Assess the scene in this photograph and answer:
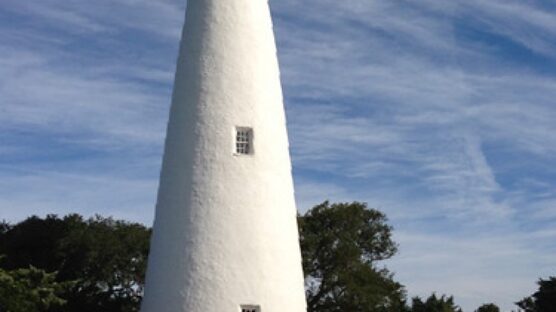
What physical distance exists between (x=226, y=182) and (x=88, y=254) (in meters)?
18.5

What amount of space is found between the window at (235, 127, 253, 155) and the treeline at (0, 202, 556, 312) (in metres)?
14.2

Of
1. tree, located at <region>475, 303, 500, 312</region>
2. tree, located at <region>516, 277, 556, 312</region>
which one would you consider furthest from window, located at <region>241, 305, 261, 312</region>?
tree, located at <region>475, 303, 500, 312</region>

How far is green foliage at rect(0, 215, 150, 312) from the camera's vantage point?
33.1 meters

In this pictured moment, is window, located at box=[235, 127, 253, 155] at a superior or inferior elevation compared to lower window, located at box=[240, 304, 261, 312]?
superior

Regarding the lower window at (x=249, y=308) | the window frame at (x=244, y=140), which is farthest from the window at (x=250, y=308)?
the window frame at (x=244, y=140)

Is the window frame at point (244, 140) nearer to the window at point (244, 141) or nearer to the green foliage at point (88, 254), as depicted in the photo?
the window at point (244, 141)

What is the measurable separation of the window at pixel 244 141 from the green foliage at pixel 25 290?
7.09m

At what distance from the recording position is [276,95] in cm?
2036

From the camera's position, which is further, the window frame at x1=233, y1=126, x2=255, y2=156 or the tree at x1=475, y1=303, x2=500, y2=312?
the tree at x1=475, y1=303, x2=500, y2=312

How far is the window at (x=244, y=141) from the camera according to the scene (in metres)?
19.5

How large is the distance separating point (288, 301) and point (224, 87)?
18.0 feet

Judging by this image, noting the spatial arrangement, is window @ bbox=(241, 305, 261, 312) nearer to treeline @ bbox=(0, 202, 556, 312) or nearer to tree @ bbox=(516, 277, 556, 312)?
treeline @ bbox=(0, 202, 556, 312)

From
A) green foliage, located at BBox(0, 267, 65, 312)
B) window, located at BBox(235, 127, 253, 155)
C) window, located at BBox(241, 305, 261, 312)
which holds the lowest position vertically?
window, located at BBox(241, 305, 261, 312)

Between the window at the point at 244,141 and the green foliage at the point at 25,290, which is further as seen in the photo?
the green foliage at the point at 25,290
